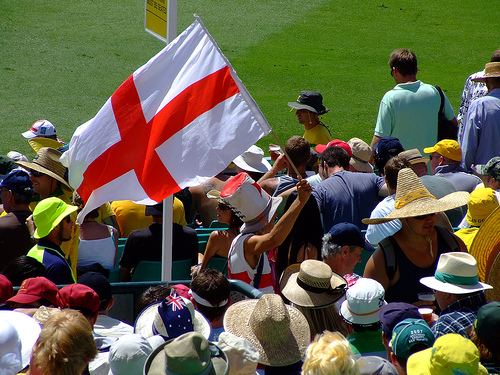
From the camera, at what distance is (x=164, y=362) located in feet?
8.44

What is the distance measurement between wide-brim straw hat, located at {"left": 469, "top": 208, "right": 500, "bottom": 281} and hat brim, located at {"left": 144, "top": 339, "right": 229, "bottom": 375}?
2151 millimetres

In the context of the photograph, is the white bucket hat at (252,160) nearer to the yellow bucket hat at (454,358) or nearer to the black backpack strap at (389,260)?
the black backpack strap at (389,260)

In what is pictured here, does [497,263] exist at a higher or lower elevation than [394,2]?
lower

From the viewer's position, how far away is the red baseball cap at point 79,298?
336cm

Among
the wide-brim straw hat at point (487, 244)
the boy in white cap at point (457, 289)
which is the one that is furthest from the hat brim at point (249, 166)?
the boy in white cap at point (457, 289)

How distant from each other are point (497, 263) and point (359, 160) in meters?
2.54

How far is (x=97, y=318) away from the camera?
12.0 feet

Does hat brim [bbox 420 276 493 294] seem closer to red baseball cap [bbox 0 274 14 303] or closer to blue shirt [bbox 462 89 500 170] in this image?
red baseball cap [bbox 0 274 14 303]

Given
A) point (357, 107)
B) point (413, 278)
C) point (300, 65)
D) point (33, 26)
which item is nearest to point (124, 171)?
point (413, 278)

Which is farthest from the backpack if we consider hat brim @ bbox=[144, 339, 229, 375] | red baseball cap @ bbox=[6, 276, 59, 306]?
red baseball cap @ bbox=[6, 276, 59, 306]

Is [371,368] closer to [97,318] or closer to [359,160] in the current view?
[97,318]

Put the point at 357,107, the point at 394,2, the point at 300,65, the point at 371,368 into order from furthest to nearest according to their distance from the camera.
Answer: the point at 394,2
the point at 300,65
the point at 357,107
the point at 371,368

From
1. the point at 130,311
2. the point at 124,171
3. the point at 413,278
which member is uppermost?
the point at 124,171

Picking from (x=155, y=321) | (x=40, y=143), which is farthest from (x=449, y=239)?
(x=40, y=143)
